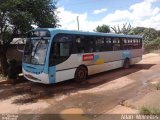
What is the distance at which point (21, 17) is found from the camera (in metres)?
13.2

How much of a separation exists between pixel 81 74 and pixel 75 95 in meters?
2.73

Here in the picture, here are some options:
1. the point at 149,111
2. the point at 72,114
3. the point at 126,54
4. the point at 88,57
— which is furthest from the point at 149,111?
the point at 126,54

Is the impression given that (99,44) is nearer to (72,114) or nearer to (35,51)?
(35,51)

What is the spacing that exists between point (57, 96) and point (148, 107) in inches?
164

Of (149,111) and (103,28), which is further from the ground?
(103,28)

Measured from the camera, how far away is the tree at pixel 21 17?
13188 millimetres

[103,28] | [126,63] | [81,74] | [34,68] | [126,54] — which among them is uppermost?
[103,28]

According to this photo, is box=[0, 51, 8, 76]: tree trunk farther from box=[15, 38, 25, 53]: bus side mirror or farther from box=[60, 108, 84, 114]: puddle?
box=[60, 108, 84, 114]: puddle

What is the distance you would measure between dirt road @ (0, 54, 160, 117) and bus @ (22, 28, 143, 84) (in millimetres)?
580

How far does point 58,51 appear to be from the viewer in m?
11.6

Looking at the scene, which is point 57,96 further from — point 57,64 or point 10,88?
point 10,88

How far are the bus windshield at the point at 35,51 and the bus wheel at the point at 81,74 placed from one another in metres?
2.27

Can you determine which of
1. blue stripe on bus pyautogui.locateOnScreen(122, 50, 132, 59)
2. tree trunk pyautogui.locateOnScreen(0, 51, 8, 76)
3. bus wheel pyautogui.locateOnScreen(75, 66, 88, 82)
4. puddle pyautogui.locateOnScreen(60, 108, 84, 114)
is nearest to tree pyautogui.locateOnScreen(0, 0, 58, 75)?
tree trunk pyautogui.locateOnScreen(0, 51, 8, 76)

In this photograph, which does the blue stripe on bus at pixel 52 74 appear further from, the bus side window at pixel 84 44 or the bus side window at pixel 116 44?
the bus side window at pixel 116 44
